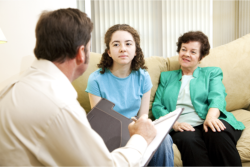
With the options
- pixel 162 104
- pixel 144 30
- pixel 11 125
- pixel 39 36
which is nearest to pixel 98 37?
pixel 144 30

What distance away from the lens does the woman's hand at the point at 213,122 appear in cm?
133

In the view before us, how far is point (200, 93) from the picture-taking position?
1551mm

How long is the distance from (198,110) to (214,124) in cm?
18

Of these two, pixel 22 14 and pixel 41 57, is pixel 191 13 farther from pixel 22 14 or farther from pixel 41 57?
pixel 41 57

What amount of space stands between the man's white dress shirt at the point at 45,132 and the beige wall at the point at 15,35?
1582 mm

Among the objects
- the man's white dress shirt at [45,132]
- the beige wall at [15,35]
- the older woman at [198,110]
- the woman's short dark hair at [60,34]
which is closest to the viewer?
the man's white dress shirt at [45,132]

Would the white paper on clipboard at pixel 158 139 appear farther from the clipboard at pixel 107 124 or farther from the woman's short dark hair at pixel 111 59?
the woman's short dark hair at pixel 111 59

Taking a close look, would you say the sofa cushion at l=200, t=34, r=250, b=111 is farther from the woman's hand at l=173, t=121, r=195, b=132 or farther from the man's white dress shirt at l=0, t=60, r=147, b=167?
the man's white dress shirt at l=0, t=60, r=147, b=167

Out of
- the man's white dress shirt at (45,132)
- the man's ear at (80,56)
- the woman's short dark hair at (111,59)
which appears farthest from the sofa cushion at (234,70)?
the man's white dress shirt at (45,132)

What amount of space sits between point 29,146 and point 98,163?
0.18 m

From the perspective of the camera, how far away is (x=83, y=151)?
0.53 metres

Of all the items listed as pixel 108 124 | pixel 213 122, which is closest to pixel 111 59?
pixel 108 124

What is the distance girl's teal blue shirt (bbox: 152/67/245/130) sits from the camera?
1.49m

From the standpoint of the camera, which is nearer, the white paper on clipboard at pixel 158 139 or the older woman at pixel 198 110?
the white paper on clipboard at pixel 158 139
